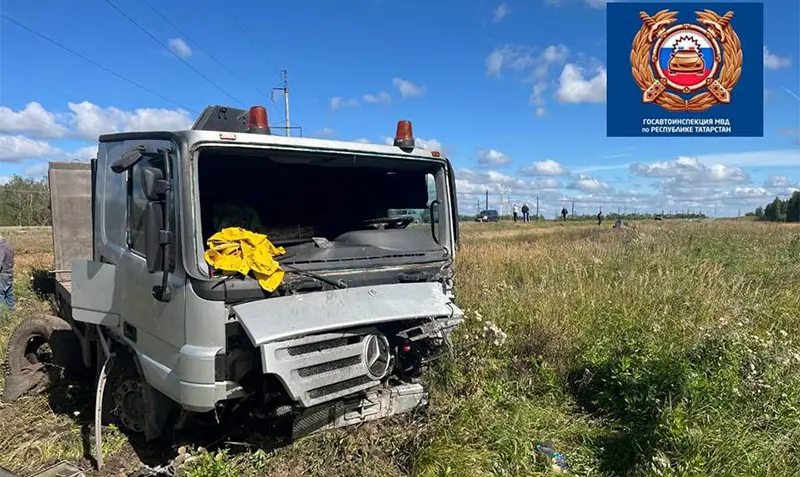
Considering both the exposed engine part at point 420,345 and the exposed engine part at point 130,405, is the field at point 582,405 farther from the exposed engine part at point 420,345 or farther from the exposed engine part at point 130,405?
the exposed engine part at point 420,345

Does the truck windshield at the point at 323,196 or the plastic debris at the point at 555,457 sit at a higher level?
the truck windshield at the point at 323,196

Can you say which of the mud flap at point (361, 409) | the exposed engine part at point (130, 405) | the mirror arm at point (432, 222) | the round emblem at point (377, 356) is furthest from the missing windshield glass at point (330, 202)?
the exposed engine part at point (130, 405)

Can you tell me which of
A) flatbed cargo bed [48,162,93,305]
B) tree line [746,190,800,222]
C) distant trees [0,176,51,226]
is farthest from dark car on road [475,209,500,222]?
flatbed cargo bed [48,162,93,305]

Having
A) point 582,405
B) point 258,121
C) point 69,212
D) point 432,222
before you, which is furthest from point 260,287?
point 69,212

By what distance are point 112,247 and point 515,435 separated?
3.35 meters

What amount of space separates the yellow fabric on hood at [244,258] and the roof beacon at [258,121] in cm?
74

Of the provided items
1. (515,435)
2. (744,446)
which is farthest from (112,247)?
(744,446)

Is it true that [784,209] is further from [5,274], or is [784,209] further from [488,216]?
[5,274]

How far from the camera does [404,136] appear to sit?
164 inches

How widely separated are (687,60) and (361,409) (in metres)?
9.18

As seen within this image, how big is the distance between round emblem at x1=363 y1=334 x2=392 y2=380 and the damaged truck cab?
0.04ft

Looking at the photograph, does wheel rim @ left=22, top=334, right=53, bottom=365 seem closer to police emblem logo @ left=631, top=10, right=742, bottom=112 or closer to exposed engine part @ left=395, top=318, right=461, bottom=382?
exposed engine part @ left=395, top=318, right=461, bottom=382

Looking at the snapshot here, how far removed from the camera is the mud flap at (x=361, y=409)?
125 inches

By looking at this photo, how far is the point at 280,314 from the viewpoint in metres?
2.88
